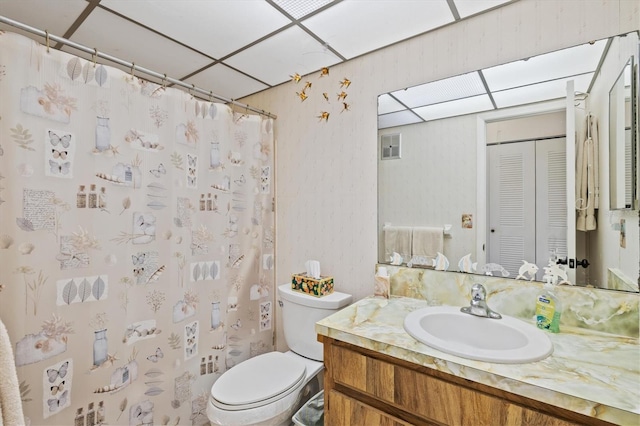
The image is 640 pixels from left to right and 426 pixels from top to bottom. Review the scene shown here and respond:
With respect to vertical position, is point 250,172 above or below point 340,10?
below

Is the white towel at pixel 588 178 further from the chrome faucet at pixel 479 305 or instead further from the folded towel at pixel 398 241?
the folded towel at pixel 398 241

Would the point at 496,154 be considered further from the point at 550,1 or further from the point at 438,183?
the point at 550,1

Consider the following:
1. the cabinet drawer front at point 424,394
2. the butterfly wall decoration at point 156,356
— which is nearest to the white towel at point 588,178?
the cabinet drawer front at point 424,394

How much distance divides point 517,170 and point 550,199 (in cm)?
17

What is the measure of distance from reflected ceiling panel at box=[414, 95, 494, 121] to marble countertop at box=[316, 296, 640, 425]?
101 centimetres

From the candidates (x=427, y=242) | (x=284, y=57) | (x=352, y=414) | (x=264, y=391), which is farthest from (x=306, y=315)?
(x=284, y=57)

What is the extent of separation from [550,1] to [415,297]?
143 cm

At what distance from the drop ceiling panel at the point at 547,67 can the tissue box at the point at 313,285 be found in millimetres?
1321

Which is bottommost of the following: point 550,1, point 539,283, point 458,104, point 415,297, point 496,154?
point 415,297

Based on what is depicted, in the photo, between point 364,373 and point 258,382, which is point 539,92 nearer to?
point 364,373

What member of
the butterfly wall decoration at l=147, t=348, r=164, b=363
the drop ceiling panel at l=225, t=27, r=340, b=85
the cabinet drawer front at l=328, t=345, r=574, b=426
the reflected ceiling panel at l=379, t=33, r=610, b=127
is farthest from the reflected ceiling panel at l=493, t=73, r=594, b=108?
the butterfly wall decoration at l=147, t=348, r=164, b=363

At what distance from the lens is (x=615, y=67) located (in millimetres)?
1111

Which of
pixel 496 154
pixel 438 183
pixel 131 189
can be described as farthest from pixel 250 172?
pixel 496 154

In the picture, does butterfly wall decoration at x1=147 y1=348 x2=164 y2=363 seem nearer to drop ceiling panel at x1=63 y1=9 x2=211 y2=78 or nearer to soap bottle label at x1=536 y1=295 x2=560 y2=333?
drop ceiling panel at x1=63 y1=9 x2=211 y2=78
